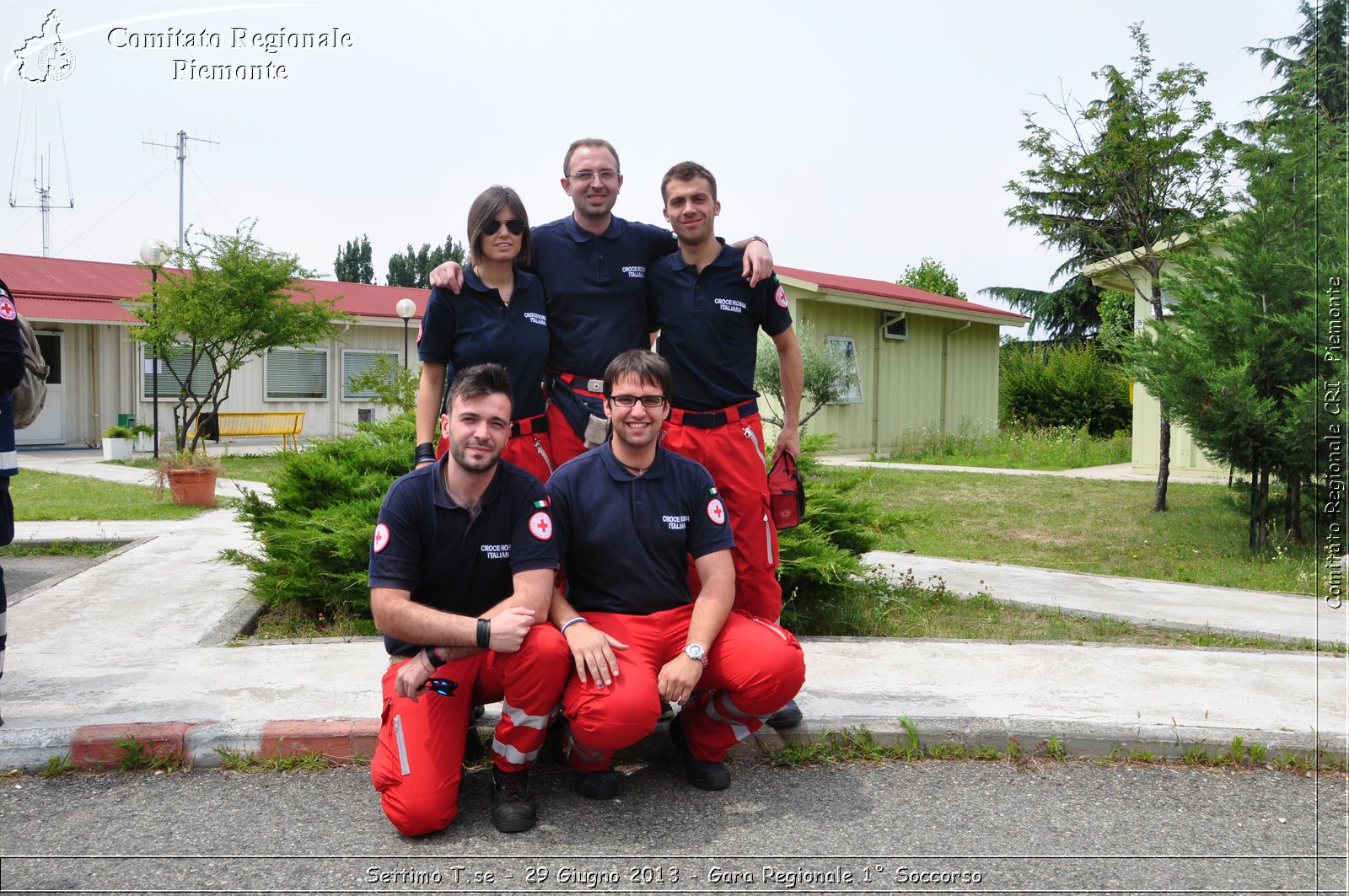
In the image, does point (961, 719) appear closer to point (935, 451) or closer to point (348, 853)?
point (348, 853)

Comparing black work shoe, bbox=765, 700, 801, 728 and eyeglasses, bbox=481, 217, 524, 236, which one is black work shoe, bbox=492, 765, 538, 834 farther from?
eyeglasses, bbox=481, 217, 524, 236

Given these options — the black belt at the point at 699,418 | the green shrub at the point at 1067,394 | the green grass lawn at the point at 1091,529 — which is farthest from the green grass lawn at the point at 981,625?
the green shrub at the point at 1067,394

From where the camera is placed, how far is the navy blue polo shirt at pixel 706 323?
4258 mm

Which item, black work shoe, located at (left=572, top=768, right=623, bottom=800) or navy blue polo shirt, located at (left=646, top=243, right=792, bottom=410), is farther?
navy blue polo shirt, located at (left=646, top=243, right=792, bottom=410)

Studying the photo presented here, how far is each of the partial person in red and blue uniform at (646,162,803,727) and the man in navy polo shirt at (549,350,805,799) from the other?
329mm

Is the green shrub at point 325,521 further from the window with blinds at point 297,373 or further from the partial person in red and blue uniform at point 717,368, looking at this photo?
the window with blinds at point 297,373

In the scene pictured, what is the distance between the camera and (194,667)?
5.11 m

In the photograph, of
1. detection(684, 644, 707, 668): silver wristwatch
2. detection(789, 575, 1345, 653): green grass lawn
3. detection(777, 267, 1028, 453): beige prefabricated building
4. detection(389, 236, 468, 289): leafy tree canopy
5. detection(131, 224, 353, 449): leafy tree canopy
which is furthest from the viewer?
detection(389, 236, 468, 289): leafy tree canopy

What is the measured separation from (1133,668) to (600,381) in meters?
3.10

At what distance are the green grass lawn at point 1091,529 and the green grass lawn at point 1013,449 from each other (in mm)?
3626

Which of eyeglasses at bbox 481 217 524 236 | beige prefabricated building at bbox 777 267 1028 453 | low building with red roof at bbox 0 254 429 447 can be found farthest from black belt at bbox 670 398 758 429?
low building with red roof at bbox 0 254 429 447

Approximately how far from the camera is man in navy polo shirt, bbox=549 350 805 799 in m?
3.68

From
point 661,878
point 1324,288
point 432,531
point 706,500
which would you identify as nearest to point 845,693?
point 706,500

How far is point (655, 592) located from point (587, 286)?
1.26m
